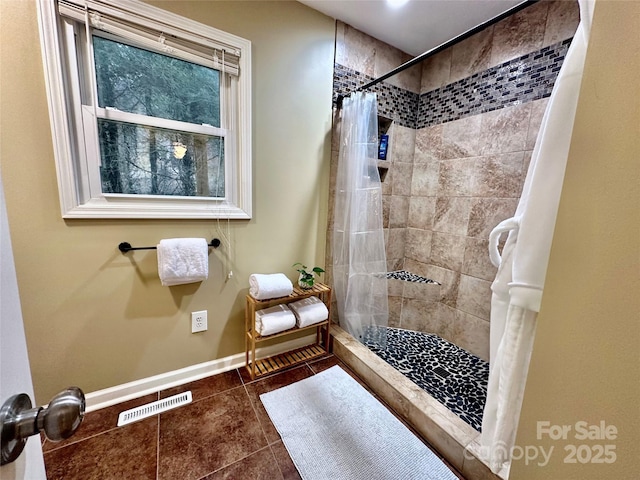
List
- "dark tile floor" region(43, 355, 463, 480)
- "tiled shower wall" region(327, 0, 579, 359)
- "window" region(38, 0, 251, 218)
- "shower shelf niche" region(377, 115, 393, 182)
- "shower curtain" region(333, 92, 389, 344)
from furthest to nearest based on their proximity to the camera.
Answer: "shower shelf niche" region(377, 115, 393, 182) → "shower curtain" region(333, 92, 389, 344) → "tiled shower wall" region(327, 0, 579, 359) → "window" region(38, 0, 251, 218) → "dark tile floor" region(43, 355, 463, 480)

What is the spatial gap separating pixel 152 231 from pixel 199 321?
629 mm

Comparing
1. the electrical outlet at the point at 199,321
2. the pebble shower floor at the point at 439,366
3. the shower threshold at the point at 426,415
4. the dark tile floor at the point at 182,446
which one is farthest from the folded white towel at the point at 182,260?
the pebble shower floor at the point at 439,366

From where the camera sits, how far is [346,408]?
1442 mm

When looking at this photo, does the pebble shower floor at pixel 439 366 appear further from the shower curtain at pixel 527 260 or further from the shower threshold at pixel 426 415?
the shower curtain at pixel 527 260

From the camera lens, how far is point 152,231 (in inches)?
56.0

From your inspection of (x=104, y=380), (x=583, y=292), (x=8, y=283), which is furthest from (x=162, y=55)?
(x=583, y=292)

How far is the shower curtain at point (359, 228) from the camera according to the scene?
1.85 meters

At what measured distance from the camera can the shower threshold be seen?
1.09m

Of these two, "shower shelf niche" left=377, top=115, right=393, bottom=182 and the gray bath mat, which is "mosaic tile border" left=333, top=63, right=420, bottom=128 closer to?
"shower shelf niche" left=377, top=115, right=393, bottom=182

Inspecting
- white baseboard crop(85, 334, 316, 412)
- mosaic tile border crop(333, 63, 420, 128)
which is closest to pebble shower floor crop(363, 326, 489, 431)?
white baseboard crop(85, 334, 316, 412)

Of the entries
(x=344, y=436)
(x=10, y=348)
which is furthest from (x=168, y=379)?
(x=10, y=348)

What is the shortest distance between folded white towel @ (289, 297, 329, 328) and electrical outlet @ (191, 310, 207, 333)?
569mm

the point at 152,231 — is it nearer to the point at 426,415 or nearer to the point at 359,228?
the point at 359,228

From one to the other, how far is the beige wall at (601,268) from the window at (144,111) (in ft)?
4.98
